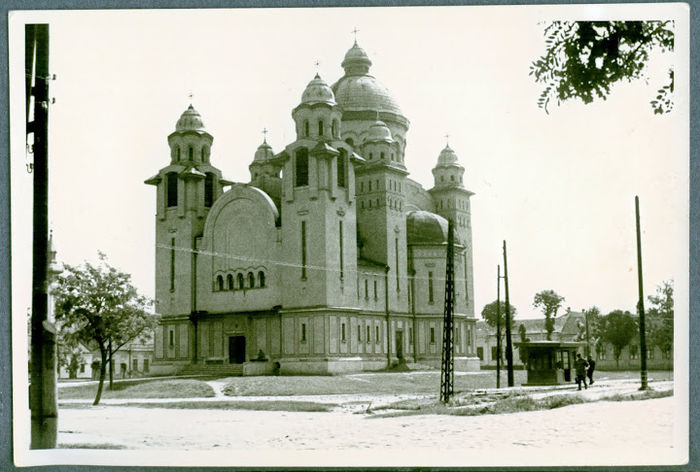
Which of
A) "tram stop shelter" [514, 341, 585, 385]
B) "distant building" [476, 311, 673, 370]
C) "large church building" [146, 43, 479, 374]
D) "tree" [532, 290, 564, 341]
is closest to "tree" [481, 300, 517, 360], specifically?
"distant building" [476, 311, 673, 370]

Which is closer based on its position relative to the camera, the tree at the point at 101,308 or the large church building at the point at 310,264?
the tree at the point at 101,308

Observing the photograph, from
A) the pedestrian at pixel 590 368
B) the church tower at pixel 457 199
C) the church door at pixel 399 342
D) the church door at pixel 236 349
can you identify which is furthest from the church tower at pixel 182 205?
the pedestrian at pixel 590 368

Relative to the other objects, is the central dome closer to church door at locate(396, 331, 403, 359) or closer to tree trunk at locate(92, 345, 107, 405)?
church door at locate(396, 331, 403, 359)

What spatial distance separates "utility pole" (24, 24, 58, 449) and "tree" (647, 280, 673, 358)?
7301 millimetres

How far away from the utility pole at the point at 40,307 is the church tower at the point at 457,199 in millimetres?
5520

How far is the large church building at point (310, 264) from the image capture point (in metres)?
17.3

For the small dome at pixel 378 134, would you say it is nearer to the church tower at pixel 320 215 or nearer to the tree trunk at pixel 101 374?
the church tower at pixel 320 215

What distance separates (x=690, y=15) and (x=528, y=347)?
845 cm

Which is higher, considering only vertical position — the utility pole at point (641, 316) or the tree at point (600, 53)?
the tree at point (600, 53)

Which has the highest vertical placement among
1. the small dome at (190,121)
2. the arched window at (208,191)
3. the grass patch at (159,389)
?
the small dome at (190,121)

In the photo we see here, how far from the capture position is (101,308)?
13.8 metres

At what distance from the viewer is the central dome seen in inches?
472

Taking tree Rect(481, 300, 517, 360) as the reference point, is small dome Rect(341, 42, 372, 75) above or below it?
above

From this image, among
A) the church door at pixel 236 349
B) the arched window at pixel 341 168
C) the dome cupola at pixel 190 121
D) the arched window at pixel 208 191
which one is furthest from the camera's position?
the arched window at pixel 341 168
